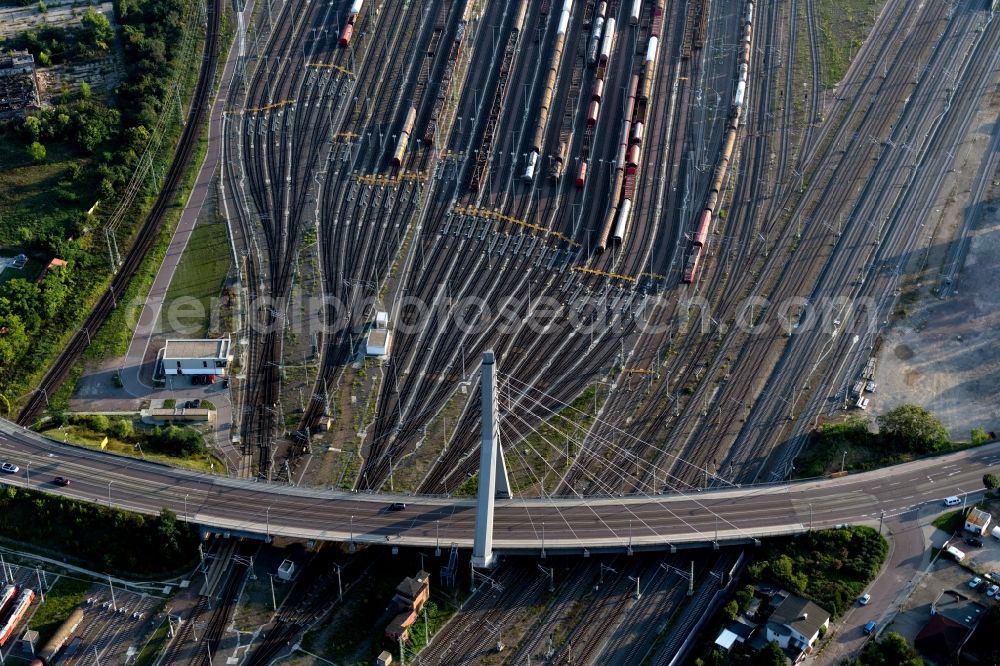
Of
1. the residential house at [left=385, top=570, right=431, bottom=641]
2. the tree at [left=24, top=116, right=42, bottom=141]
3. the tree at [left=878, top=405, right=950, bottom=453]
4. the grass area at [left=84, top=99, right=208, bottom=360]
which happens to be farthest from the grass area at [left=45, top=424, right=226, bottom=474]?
the tree at [left=878, top=405, right=950, bottom=453]

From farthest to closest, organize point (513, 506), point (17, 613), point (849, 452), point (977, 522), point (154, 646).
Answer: point (849, 452) → point (513, 506) → point (977, 522) → point (17, 613) → point (154, 646)

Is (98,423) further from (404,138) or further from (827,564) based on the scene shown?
(827,564)

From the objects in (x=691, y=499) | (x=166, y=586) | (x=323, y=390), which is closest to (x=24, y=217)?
(x=323, y=390)

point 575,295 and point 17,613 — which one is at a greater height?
point 575,295

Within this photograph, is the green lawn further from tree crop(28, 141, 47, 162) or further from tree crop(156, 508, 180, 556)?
tree crop(156, 508, 180, 556)

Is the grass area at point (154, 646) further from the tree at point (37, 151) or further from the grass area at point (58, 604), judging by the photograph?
the tree at point (37, 151)

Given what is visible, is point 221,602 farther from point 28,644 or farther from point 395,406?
point 395,406

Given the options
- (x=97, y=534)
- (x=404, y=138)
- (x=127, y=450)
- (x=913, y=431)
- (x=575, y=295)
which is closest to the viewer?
(x=97, y=534)

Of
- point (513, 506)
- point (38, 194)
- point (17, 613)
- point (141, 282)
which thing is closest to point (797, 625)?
point (513, 506)
